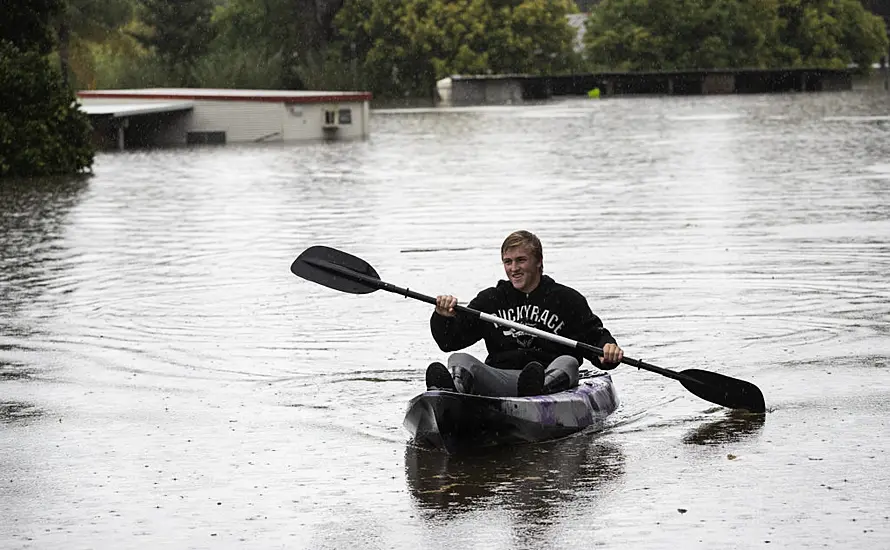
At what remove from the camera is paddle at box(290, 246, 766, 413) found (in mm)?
9797

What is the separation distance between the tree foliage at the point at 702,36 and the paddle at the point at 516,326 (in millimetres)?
88849

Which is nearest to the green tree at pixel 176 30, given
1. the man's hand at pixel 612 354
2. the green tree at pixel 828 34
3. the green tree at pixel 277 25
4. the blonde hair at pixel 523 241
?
the green tree at pixel 277 25

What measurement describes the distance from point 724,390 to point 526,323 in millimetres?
1169

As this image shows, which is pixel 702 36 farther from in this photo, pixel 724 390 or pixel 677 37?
pixel 724 390

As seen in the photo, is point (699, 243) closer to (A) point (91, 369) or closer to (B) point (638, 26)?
(A) point (91, 369)

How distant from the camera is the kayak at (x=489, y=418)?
30.1ft

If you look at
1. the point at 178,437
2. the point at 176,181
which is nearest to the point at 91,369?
the point at 178,437

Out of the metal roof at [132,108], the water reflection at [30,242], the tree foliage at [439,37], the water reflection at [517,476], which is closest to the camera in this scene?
the water reflection at [517,476]

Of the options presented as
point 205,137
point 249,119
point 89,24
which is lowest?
point 205,137

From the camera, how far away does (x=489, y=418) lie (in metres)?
9.32

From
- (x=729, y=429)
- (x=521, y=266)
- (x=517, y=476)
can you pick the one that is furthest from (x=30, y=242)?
(x=517, y=476)

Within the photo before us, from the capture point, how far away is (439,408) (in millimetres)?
9156

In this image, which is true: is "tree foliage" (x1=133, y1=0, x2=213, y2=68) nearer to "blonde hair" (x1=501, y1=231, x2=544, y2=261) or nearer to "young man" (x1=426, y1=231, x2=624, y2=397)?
"young man" (x1=426, y1=231, x2=624, y2=397)

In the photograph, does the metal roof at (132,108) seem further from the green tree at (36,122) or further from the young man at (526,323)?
the young man at (526,323)
